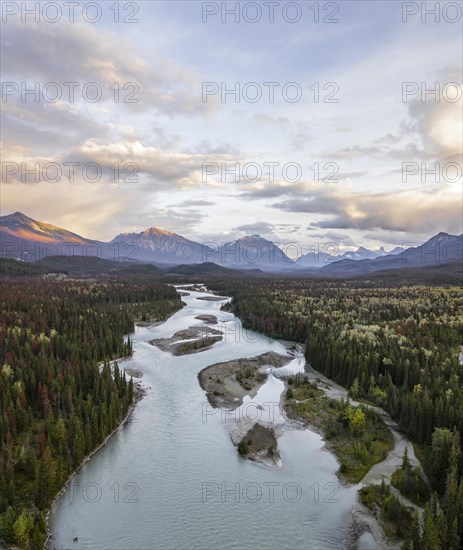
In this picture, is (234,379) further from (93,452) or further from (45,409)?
(45,409)

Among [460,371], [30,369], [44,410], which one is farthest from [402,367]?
[30,369]

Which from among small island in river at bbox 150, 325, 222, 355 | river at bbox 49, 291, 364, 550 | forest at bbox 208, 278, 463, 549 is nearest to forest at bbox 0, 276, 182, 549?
river at bbox 49, 291, 364, 550

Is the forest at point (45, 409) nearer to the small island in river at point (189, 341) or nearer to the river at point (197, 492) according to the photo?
the river at point (197, 492)

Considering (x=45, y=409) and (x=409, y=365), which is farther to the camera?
(x=409, y=365)

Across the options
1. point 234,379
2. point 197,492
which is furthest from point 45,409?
point 234,379

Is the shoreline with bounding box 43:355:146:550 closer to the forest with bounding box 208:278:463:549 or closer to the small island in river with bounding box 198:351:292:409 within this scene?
the small island in river with bounding box 198:351:292:409

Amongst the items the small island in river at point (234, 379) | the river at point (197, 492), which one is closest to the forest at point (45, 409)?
the river at point (197, 492)

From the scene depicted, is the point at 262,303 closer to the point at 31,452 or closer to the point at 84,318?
the point at 84,318
